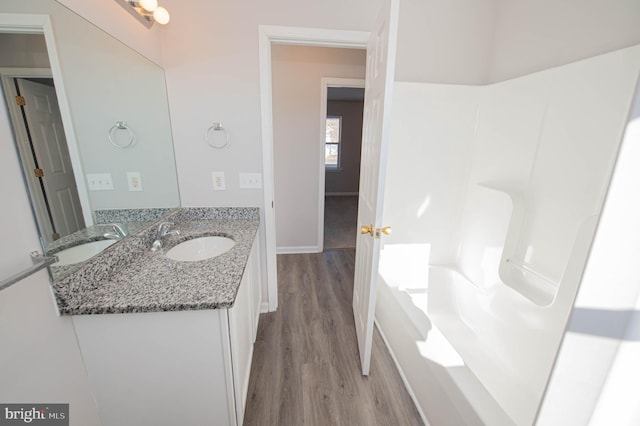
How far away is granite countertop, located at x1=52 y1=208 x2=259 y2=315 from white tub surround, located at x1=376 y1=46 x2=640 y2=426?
3.63ft

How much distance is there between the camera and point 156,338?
1003 millimetres

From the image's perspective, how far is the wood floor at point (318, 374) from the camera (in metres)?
1.39

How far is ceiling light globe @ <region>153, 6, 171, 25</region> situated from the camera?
147 centimetres

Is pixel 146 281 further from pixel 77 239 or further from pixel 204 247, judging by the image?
pixel 204 247

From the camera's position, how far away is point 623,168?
377 mm

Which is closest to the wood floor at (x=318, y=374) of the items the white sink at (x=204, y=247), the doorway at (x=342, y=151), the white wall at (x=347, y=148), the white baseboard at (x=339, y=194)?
the white sink at (x=204, y=247)

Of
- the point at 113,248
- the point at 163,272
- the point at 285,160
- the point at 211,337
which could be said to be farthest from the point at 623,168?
the point at 285,160

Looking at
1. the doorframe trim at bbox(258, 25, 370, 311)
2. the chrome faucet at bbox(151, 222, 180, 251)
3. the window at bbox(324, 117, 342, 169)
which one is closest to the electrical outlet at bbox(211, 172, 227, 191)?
the doorframe trim at bbox(258, 25, 370, 311)

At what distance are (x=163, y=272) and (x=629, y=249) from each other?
57.7 inches

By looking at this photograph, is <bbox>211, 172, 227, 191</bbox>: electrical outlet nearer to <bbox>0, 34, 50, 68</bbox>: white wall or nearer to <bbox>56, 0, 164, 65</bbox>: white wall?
<bbox>56, 0, 164, 65</bbox>: white wall

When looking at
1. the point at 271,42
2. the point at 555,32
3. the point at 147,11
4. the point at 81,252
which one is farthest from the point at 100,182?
the point at 555,32

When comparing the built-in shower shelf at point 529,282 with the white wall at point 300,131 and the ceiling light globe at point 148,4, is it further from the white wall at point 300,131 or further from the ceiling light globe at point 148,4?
the ceiling light globe at point 148,4

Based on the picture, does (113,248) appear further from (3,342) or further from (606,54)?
(606,54)

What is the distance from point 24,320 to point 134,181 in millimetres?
875
